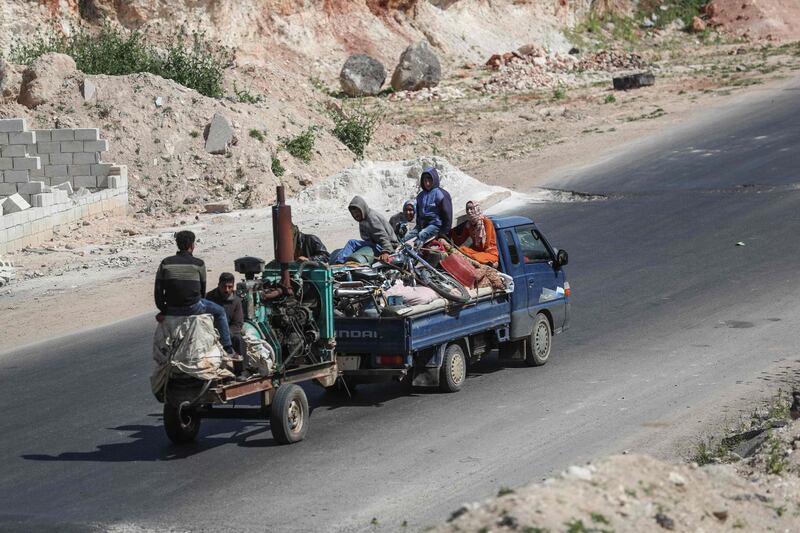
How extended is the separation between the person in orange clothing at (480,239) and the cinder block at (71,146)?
14.2 m

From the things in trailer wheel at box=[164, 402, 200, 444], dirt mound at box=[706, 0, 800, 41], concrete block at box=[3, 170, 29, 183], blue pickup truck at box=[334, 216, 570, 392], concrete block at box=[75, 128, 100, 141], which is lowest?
trailer wheel at box=[164, 402, 200, 444]

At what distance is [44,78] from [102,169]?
388 cm

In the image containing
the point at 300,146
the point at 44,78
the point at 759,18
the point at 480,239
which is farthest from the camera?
the point at 759,18

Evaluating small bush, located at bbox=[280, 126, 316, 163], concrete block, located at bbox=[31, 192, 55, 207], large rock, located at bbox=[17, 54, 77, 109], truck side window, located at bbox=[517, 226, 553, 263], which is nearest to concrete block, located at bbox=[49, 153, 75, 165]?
concrete block, located at bbox=[31, 192, 55, 207]

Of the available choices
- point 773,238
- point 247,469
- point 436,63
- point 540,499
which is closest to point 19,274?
point 247,469

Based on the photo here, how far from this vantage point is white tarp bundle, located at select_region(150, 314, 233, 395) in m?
10.9

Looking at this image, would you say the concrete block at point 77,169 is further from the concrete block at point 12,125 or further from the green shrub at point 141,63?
the green shrub at point 141,63

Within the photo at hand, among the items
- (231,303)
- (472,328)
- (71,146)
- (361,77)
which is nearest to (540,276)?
(472,328)

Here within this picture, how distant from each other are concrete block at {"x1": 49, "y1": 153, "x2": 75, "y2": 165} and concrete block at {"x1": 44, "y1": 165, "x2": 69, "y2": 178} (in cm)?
9

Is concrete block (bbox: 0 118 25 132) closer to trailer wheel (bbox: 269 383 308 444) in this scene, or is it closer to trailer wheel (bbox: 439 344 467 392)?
trailer wheel (bbox: 439 344 467 392)

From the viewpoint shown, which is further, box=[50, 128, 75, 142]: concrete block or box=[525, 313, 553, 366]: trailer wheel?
box=[50, 128, 75, 142]: concrete block

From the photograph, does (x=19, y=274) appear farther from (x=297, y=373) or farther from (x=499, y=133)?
(x=499, y=133)

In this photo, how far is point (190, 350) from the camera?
10.9 metres

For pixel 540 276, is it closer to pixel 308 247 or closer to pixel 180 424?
pixel 308 247
